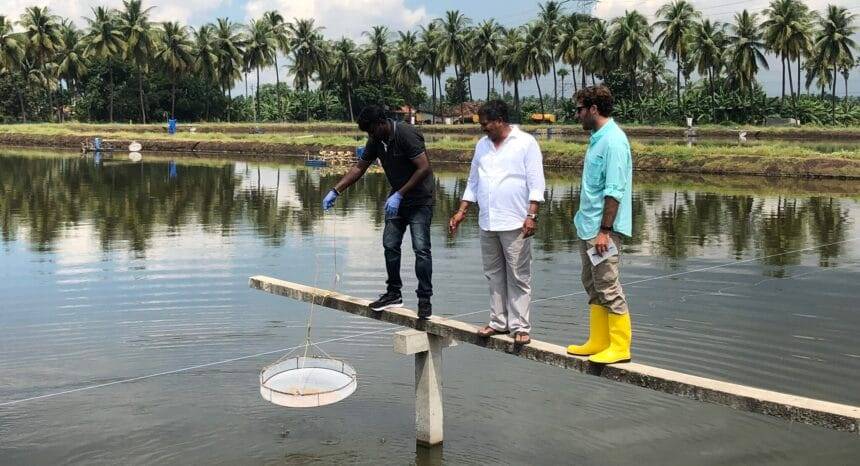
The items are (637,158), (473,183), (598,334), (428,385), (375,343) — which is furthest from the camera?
(637,158)

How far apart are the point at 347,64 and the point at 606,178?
77.0 metres

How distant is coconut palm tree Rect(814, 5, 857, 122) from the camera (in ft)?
203

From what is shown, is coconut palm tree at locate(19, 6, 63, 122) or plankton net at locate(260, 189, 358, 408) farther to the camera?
coconut palm tree at locate(19, 6, 63, 122)

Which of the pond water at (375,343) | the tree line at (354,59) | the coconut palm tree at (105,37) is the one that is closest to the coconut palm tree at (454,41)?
the tree line at (354,59)

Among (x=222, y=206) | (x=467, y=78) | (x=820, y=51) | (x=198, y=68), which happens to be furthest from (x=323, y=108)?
(x=222, y=206)

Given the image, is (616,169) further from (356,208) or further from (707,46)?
(707,46)

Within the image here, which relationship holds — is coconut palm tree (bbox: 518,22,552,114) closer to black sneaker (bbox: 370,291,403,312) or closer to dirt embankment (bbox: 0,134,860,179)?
dirt embankment (bbox: 0,134,860,179)

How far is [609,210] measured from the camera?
5.14m

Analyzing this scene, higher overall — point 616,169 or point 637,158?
point 637,158

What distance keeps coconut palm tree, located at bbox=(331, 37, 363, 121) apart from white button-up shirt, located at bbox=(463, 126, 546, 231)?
74.6 meters

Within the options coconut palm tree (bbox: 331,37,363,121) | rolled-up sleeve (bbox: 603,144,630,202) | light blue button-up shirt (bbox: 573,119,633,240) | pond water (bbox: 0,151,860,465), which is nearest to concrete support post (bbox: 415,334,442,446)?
pond water (bbox: 0,151,860,465)

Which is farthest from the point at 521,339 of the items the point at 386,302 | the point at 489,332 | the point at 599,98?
the point at 599,98

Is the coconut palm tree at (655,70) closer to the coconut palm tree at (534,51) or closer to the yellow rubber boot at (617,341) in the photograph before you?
the coconut palm tree at (534,51)

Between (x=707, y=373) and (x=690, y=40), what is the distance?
61.6 metres
